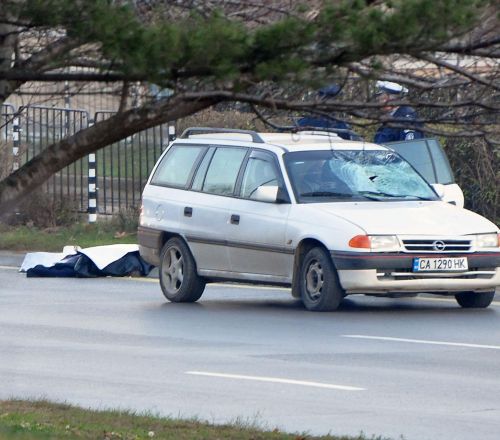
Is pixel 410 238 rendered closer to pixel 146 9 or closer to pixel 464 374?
pixel 464 374

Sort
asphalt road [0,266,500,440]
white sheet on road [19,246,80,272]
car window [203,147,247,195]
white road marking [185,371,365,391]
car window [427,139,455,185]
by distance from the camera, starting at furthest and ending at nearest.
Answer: white sheet on road [19,246,80,272] < car window [427,139,455,185] < car window [203,147,247,195] < white road marking [185,371,365,391] < asphalt road [0,266,500,440]

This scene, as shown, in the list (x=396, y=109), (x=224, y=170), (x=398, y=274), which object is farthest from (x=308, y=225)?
(x=396, y=109)

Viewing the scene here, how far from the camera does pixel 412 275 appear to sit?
13.1 metres

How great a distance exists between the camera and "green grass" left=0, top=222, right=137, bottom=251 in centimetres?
2138

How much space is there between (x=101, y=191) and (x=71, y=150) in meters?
17.7

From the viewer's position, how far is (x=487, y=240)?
1339 centimetres

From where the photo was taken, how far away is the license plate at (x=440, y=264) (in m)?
13.1

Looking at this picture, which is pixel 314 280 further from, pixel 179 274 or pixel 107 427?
pixel 107 427

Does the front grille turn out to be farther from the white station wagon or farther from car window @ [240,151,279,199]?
car window @ [240,151,279,199]

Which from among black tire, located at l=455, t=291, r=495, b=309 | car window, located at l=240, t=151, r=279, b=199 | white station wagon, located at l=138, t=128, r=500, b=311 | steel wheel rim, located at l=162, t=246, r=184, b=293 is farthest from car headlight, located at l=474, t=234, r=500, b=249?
steel wheel rim, located at l=162, t=246, r=184, b=293

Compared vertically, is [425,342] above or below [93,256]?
above

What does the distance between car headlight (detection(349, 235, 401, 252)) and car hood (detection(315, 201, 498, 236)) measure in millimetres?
48

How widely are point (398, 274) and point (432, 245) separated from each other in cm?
42

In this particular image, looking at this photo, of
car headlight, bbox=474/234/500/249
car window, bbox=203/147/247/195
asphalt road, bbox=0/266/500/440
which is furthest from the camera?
car window, bbox=203/147/247/195
